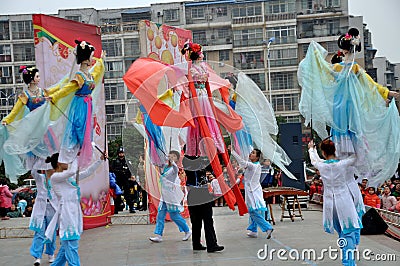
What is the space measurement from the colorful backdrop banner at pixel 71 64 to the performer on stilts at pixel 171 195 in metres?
1.95

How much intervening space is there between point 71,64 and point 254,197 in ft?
13.9

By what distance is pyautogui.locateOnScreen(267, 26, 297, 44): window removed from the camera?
3903 cm

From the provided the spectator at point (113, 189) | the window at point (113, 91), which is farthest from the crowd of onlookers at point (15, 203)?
the window at point (113, 91)

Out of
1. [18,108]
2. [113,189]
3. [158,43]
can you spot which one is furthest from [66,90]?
[113,189]

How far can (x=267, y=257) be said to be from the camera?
779 cm

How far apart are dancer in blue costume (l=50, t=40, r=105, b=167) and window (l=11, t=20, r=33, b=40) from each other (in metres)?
33.5

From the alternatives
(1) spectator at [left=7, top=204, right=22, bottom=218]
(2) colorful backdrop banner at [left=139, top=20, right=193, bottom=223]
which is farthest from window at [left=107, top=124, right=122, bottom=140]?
(2) colorful backdrop banner at [left=139, top=20, right=193, bottom=223]

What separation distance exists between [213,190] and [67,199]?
2.11 meters

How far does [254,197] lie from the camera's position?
950cm

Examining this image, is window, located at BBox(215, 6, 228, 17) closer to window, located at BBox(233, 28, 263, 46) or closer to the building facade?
the building facade

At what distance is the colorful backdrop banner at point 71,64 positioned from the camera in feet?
35.7

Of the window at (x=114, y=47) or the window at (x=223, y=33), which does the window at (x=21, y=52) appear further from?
the window at (x=223, y=33)

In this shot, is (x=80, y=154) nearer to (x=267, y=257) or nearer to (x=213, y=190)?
(x=213, y=190)

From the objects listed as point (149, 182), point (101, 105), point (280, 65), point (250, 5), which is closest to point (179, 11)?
point (250, 5)
